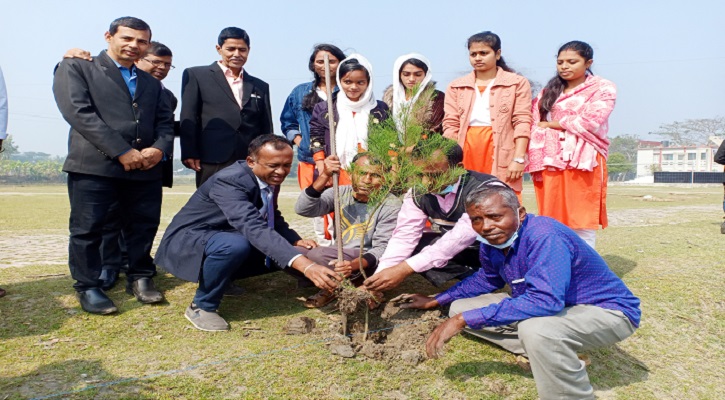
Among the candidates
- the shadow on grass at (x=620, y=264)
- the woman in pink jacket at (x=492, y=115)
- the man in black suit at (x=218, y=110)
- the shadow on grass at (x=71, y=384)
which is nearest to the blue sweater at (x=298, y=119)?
the man in black suit at (x=218, y=110)

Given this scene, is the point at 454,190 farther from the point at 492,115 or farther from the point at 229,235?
the point at 229,235

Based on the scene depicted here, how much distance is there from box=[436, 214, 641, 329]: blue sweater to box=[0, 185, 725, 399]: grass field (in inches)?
22.8

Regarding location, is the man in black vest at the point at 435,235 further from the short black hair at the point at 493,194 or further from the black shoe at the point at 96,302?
the black shoe at the point at 96,302

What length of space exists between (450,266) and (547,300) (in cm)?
152

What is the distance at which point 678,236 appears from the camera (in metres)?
7.64

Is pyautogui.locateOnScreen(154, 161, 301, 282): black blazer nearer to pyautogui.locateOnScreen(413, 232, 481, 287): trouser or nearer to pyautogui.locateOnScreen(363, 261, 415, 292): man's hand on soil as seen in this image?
pyautogui.locateOnScreen(363, 261, 415, 292): man's hand on soil

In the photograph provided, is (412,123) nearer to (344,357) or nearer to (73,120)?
(344,357)

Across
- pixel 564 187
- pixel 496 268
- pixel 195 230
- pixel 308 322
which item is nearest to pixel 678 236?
pixel 564 187

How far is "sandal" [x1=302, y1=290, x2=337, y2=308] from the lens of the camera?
4102 mm

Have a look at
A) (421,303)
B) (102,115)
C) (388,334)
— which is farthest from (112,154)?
(421,303)

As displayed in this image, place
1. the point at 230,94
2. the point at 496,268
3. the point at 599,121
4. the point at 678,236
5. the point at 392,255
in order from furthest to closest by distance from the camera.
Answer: the point at 678,236
the point at 230,94
the point at 599,121
the point at 392,255
the point at 496,268

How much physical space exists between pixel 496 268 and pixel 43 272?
441 cm

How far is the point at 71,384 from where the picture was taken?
2.85 metres

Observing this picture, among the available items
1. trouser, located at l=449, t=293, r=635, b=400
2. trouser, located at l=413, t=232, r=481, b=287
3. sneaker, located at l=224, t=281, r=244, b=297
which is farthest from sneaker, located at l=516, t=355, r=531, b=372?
sneaker, located at l=224, t=281, r=244, b=297
